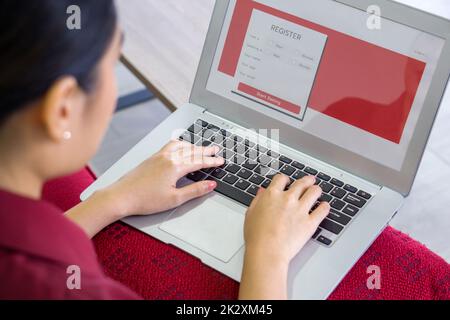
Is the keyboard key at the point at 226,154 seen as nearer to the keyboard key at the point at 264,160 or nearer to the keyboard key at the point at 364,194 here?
the keyboard key at the point at 264,160

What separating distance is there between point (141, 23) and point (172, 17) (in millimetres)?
68

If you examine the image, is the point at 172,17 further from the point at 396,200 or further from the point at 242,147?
the point at 396,200

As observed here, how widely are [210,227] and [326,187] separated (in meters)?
0.19

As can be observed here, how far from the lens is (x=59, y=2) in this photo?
51 cm

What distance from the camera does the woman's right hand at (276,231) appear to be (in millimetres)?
709

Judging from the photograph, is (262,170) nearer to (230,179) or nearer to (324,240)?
(230,179)

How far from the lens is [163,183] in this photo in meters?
0.84

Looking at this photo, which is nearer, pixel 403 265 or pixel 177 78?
pixel 403 265

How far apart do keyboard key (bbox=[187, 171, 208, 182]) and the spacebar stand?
0.03 m

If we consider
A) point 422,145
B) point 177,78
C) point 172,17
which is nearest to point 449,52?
point 422,145

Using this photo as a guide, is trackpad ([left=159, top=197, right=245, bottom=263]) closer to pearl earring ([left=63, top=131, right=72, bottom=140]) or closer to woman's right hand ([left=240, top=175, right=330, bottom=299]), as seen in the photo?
woman's right hand ([left=240, top=175, right=330, bottom=299])
